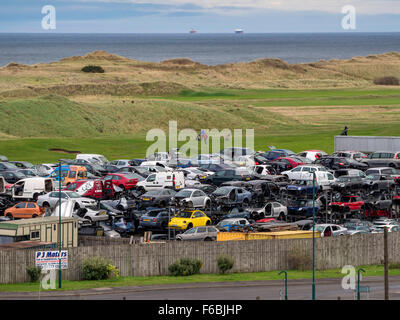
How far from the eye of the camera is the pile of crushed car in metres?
43.8

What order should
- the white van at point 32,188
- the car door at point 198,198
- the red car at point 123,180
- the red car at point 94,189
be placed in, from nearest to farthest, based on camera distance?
1. the car door at point 198,198
2. the red car at point 94,189
3. the white van at point 32,188
4. the red car at point 123,180

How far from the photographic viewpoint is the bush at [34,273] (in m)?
34.8

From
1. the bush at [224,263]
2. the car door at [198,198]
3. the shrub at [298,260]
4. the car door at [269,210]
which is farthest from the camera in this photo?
the car door at [198,198]

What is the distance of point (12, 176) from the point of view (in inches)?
2223

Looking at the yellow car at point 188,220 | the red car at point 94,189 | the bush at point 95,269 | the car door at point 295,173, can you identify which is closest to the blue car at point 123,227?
the yellow car at point 188,220

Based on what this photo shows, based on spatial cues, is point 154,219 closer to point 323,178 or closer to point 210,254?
point 210,254

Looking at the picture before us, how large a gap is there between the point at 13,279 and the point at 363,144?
140 feet

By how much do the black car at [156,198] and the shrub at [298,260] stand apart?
11.3 metres

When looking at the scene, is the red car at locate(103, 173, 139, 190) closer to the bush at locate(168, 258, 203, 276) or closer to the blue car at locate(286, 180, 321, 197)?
the blue car at locate(286, 180, 321, 197)

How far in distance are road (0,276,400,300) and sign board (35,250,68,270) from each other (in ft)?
4.31

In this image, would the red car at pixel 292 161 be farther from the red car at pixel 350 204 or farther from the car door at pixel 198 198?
the car door at pixel 198 198

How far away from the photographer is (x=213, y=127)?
10356 centimetres
